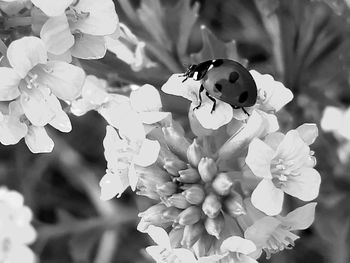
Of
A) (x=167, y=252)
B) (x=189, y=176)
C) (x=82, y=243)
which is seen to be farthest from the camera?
(x=82, y=243)

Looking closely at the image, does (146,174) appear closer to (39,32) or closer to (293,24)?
(39,32)

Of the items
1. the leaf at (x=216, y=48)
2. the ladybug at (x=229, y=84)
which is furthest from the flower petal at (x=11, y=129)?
the leaf at (x=216, y=48)

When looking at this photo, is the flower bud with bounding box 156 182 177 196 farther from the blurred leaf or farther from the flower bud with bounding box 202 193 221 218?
the blurred leaf

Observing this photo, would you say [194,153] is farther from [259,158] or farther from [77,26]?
[77,26]

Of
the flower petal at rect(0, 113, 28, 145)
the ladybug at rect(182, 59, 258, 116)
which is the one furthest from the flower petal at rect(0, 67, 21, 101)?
the ladybug at rect(182, 59, 258, 116)

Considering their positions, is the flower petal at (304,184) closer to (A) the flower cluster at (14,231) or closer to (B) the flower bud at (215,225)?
(B) the flower bud at (215,225)

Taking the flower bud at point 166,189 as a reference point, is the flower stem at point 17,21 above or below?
above

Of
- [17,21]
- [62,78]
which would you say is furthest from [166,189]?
[17,21]
